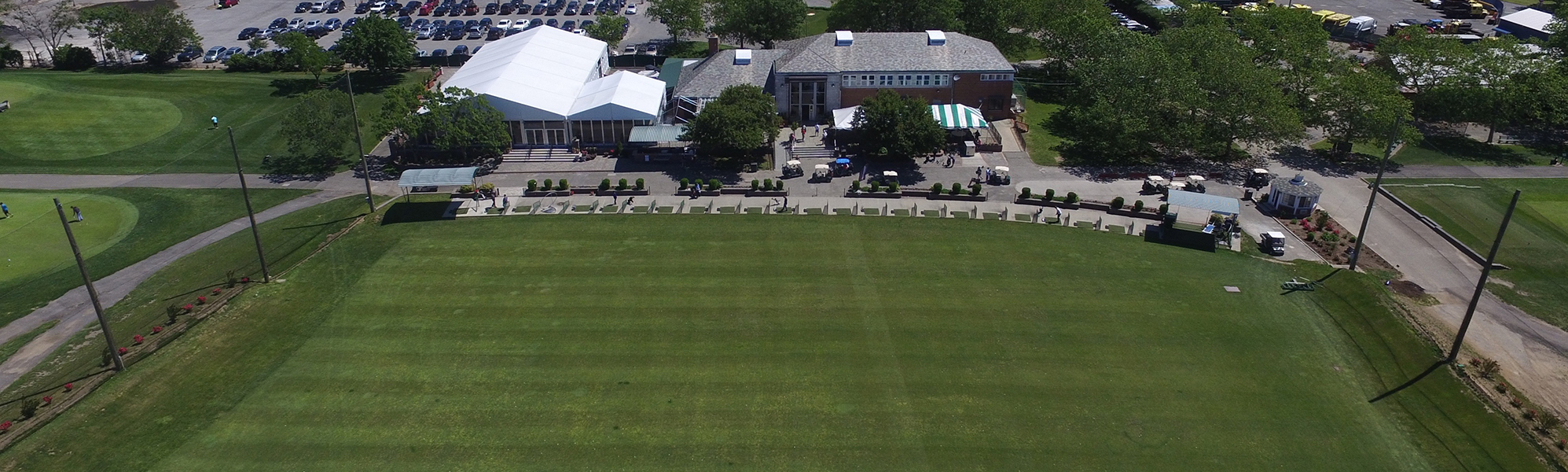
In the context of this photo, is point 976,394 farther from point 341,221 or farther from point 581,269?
point 341,221

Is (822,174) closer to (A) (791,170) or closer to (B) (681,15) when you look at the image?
(A) (791,170)

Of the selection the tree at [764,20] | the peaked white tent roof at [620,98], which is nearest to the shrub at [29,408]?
the peaked white tent roof at [620,98]

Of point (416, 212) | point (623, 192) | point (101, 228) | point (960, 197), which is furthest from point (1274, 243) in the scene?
point (101, 228)

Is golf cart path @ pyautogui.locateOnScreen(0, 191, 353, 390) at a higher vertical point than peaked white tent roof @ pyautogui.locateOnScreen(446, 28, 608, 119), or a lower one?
lower

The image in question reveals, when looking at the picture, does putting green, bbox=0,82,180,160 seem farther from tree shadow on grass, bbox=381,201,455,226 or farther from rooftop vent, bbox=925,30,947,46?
rooftop vent, bbox=925,30,947,46

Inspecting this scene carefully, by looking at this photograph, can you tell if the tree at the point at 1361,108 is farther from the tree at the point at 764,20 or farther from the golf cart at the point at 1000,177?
the tree at the point at 764,20

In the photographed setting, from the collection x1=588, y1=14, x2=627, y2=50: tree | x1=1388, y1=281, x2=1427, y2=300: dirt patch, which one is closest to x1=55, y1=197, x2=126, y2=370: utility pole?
x1=588, y1=14, x2=627, y2=50: tree
